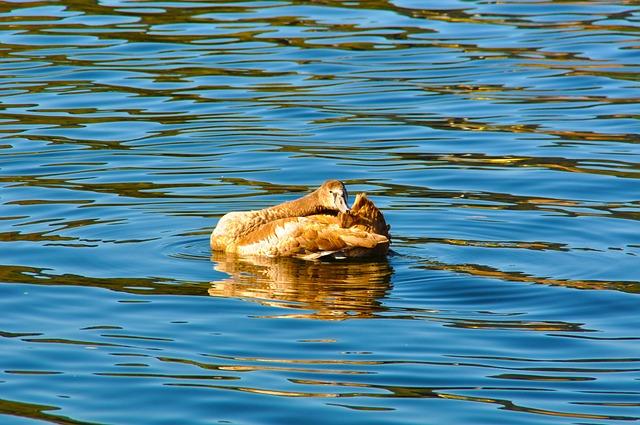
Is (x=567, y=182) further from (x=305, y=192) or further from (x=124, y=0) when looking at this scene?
(x=124, y=0)

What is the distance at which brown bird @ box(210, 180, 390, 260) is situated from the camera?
11.7 metres

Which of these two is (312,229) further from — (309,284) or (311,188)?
(311,188)

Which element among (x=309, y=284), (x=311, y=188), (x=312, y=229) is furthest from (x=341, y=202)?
(x=311, y=188)

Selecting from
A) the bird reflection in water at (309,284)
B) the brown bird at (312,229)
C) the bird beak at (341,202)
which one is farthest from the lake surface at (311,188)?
the bird beak at (341,202)

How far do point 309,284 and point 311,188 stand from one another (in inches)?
138

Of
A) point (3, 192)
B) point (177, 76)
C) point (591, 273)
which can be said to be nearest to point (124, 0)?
point (177, 76)

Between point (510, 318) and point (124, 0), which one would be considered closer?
point (510, 318)

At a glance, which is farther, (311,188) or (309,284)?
(311,188)

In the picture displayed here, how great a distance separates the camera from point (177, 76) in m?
20.4

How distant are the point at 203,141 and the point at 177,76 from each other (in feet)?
12.4

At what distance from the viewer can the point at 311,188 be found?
575 inches

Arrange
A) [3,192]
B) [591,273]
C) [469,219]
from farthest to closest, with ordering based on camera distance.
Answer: [3,192], [469,219], [591,273]

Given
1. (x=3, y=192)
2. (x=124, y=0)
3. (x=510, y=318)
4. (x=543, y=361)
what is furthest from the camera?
(x=124, y=0)

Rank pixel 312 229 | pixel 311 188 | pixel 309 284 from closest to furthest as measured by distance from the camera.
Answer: pixel 309 284, pixel 312 229, pixel 311 188
